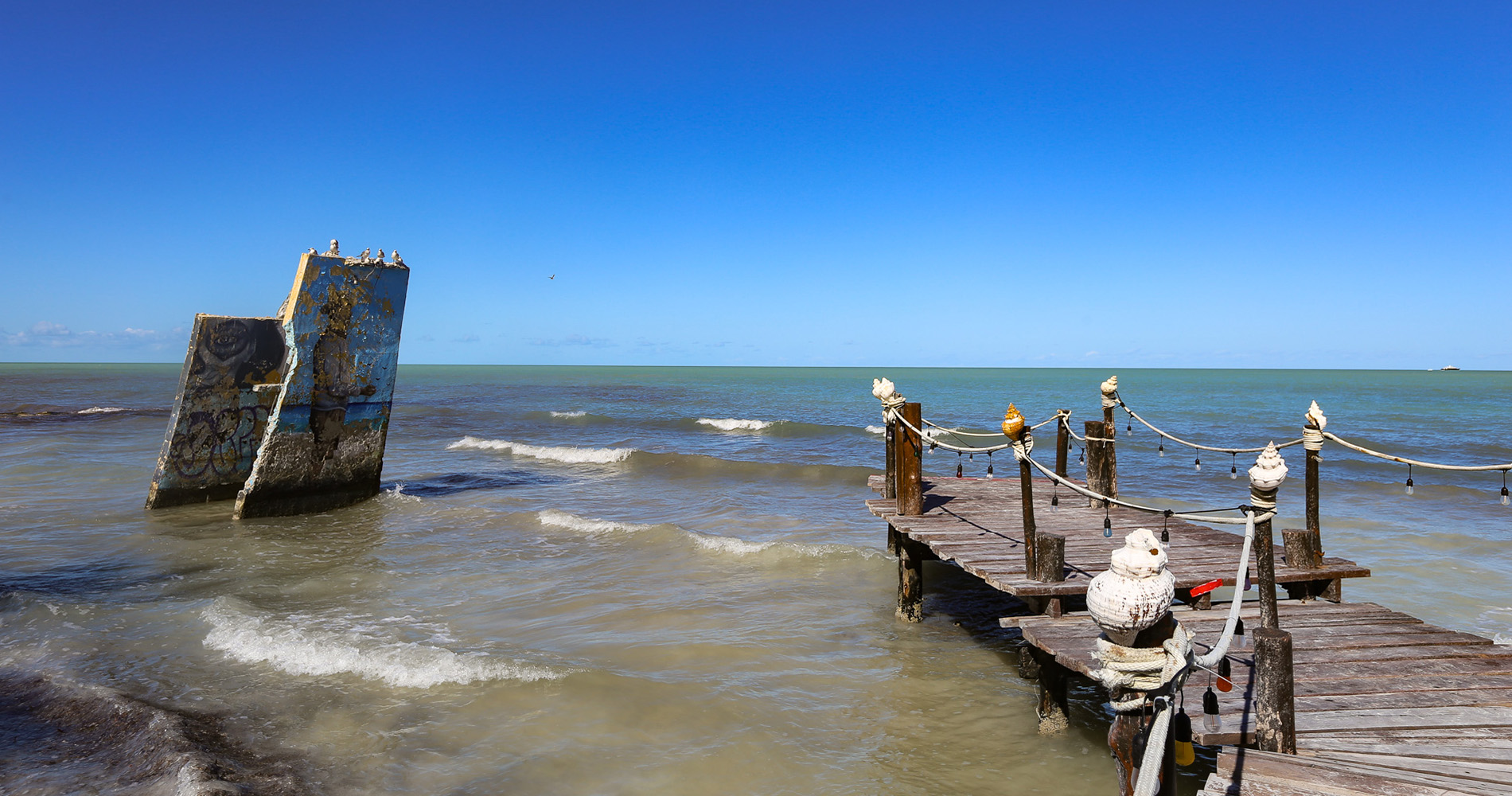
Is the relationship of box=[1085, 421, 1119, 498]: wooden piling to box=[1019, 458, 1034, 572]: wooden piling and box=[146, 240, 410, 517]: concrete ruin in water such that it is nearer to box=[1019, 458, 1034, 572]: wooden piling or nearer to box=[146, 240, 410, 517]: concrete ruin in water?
box=[1019, 458, 1034, 572]: wooden piling

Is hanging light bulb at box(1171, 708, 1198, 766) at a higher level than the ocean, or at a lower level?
higher

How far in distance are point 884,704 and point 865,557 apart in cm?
452

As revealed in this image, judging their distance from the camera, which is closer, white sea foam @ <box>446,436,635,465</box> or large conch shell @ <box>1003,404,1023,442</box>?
large conch shell @ <box>1003,404,1023,442</box>

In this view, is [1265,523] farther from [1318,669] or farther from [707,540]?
[707,540]

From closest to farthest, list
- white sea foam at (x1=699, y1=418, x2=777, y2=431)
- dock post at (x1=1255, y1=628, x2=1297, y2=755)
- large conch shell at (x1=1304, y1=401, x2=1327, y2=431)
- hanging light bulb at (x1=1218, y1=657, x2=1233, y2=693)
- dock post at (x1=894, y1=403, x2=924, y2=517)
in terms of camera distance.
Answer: hanging light bulb at (x1=1218, y1=657, x2=1233, y2=693) < dock post at (x1=1255, y1=628, x2=1297, y2=755) < large conch shell at (x1=1304, y1=401, x2=1327, y2=431) < dock post at (x1=894, y1=403, x2=924, y2=517) < white sea foam at (x1=699, y1=418, x2=777, y2=431)

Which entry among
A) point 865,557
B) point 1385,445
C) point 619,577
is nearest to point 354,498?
point 619,577

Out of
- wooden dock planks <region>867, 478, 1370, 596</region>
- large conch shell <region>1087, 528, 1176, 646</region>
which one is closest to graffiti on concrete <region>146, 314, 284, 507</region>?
wooden dock planks <region>867, 478, 1370, 596</region>

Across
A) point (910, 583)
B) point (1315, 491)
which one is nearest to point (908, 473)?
point (910, 583)

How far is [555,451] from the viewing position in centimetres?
2403

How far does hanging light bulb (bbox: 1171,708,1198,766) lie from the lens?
3.02 meters

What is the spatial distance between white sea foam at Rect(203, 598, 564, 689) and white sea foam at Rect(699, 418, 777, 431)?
25710mm

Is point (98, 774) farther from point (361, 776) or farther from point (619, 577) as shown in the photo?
point (619, 577)

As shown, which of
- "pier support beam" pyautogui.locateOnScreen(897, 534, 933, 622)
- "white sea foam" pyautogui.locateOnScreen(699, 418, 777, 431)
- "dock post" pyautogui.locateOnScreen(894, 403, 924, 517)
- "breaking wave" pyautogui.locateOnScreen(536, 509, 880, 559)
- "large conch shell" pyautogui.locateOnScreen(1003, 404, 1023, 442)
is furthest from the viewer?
"white sea foam" pyautogui.locateOnScreen(699, 418, 777, 431)

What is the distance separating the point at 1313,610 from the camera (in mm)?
5918
